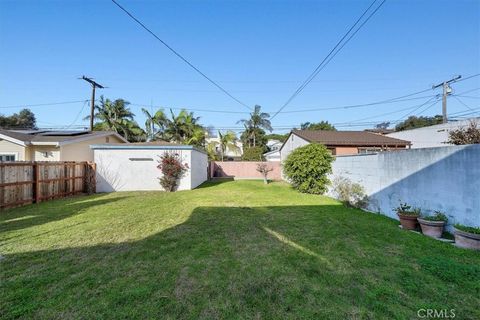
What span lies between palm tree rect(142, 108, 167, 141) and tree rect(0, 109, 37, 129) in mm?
21663

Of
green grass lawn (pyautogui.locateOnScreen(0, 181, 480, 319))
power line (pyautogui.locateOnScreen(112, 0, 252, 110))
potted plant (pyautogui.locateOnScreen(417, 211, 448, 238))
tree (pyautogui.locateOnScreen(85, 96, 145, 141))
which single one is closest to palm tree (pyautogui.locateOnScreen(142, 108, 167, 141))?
tree (pyautogui.locateOnScreen(85, 96, 145, 141))

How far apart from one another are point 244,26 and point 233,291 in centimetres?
1162

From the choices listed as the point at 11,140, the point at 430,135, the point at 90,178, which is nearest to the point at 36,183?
the point at 90,178

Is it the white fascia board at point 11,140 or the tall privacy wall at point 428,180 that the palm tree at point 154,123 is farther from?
the tall privacy wall at point 428,180

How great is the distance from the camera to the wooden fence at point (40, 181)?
7.42 meters

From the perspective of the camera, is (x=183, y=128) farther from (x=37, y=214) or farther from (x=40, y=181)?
(x=37, y=214)

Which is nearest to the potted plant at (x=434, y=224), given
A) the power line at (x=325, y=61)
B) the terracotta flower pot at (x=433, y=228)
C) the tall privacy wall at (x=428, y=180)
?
the terracotta flower pot at (x=433, y=228)

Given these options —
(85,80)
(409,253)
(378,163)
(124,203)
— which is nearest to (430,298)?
(409,253)

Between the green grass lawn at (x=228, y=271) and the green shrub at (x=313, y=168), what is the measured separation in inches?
217

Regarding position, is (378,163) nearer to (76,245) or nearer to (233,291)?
(233,291)

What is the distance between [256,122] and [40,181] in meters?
27.3

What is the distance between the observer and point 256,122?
3316 centimetres

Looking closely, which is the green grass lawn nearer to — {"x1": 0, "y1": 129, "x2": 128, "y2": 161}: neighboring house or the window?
{"x1": 0, "y1": 129, "x2": 128, "y2": 161}: neighboring house

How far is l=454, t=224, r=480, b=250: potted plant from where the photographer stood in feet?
13.1
